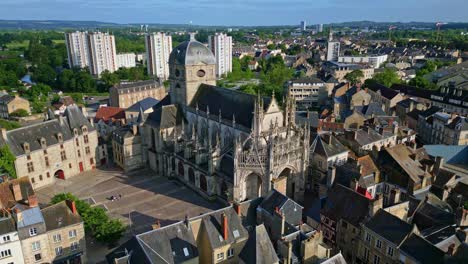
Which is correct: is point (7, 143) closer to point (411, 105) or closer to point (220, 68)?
point (411, 105)

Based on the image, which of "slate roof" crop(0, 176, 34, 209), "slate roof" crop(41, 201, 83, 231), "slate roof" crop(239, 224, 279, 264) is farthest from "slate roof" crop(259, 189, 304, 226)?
"slate roof" crop(0, 176, 34, 209)

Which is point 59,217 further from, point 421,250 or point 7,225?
point 421,250

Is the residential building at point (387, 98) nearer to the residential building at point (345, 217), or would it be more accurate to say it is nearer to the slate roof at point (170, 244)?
the residential building at point (345, 217)

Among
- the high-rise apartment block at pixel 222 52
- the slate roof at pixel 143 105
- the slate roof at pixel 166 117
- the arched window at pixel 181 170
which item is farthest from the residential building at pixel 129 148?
the high-rise apartment block at pixel 222 52

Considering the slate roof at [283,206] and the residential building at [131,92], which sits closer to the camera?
the slate roof at [283,206]

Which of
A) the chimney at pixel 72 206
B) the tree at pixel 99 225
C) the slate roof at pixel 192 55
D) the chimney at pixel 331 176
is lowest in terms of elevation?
the tree at pixel 99 225

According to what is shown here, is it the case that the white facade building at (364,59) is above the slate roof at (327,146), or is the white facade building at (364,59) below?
above
